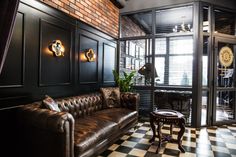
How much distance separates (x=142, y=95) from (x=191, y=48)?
180 cm

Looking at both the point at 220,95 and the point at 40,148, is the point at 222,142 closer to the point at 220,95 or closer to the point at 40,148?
the point at 220,95

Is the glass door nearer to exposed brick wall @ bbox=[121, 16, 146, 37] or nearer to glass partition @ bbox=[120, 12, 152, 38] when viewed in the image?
glass partition @ bbox=[120, 12, 152, 38]

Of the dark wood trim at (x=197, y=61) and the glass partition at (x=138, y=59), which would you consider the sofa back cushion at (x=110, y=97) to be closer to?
the glass partition at (x=138, y=59)

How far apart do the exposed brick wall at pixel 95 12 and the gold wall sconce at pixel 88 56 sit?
63 centimetres

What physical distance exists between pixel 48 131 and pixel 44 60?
122 cm

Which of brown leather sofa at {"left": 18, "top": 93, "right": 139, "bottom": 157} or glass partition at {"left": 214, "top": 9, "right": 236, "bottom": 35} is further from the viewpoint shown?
glass partition at {"left": 214, "top": 9, "right": 236, "bottom": 35}

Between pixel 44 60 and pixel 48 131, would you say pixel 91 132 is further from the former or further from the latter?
pixel 44 60

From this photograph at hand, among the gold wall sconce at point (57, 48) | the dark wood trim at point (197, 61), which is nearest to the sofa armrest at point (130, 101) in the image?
the dark wood trim at point (197, 61)

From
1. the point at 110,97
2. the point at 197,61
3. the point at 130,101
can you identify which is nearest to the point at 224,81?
the point at 197,61

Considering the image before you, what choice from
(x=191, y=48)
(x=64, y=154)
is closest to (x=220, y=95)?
(x=191, y=48)

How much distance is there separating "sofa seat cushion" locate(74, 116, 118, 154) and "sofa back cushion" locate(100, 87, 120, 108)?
0.95m

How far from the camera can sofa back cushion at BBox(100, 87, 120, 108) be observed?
12.0 ft

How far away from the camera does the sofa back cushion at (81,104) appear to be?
2.63 metres

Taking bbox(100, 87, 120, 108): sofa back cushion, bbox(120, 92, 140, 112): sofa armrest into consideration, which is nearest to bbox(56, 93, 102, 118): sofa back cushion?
bbox(100, 87, 120, 108): sofa back cushion
